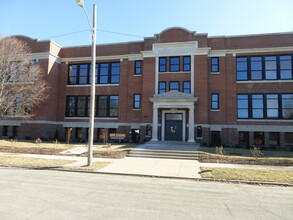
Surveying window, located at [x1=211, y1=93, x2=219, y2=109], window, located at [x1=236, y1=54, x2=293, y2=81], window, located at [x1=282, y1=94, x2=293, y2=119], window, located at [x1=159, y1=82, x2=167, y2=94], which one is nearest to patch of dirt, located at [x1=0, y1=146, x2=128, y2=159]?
window, located at [x1=159, y1=82, x2=167, y2=94]

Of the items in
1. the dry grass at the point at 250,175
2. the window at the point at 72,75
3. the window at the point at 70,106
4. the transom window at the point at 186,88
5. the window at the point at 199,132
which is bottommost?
the dry grass at the point at 250,175

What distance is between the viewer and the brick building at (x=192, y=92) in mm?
22344

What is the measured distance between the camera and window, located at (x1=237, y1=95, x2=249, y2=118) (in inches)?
907

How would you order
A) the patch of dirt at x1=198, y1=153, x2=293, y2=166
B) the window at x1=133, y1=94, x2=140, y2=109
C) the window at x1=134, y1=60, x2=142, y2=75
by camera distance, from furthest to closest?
the window at x1=134, y1=60, x2=142, y2=75 < the window at x1=133, y1=94, x2=140, y2=109 < the patch of dirt at x1=198, y1=153, x2=293, y2=166

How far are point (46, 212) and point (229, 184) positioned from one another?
23.1 feet

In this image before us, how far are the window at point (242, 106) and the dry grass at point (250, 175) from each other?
43.4 ft

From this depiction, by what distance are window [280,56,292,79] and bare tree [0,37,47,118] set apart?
27013 millimetres

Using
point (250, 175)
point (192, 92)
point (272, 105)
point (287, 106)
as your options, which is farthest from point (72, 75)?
point (287, 106)

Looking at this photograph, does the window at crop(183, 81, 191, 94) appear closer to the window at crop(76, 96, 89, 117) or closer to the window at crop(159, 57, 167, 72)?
the window at crop(159, 57, 167, 72)

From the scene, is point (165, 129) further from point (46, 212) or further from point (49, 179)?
point (46, 212)

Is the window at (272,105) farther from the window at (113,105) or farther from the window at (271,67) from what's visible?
the window at (113,105)

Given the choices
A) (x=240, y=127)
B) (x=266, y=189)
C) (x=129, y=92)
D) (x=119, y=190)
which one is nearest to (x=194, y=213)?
(x=119, y=190)

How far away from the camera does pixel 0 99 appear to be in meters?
22.0

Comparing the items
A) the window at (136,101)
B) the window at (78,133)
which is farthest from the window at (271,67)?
the window at (78,133)
